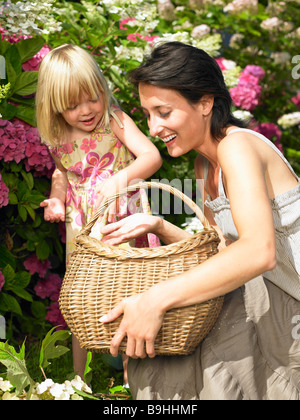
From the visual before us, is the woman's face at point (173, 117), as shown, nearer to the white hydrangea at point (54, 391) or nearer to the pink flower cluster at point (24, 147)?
the pink flower cluster at point (24, 147)

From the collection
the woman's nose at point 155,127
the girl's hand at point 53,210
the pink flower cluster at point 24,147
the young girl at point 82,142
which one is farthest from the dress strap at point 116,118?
the woman's nose at point 155,127

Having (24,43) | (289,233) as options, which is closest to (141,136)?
(24,43)

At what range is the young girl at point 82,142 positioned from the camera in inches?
105

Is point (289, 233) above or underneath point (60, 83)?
underneath

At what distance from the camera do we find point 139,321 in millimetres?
1725

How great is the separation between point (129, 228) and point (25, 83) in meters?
1.16

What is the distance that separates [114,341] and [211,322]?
1.11 ft

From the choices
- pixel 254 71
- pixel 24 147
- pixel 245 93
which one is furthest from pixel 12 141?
pixel 254 71

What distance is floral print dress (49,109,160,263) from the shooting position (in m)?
2.83

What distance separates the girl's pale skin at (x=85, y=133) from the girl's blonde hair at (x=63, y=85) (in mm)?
43

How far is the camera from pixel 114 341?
1.79 m
